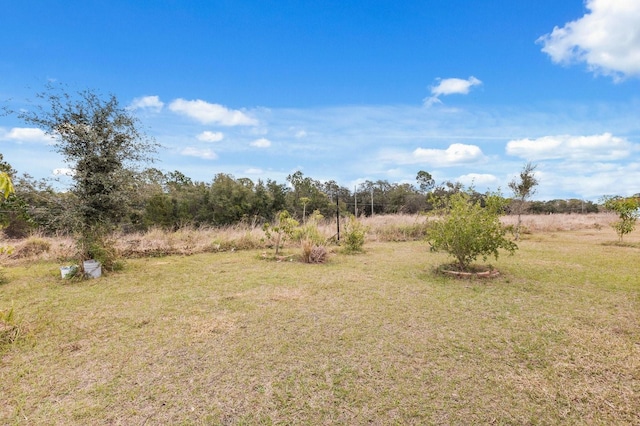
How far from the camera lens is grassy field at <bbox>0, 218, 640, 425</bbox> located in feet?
6.40

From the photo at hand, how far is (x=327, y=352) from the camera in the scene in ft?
8.90

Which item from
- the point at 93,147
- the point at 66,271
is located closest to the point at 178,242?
the point at 66,271

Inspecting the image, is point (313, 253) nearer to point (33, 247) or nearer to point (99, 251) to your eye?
point (99, 251)

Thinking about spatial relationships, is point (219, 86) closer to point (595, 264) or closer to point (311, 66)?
point (311, 66)

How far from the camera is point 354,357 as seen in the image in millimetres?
2621

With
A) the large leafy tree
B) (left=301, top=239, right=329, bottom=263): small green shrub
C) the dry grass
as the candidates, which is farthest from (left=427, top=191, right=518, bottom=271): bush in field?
the large leafy tree

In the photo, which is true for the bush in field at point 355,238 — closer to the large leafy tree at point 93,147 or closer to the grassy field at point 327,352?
the grassy field at point 327,352

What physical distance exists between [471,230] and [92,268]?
7.35 metres

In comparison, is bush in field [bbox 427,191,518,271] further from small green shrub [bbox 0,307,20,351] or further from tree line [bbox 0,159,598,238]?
small green shrub [bbox 0,307,20,351]

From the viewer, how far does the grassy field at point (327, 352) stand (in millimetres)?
1952

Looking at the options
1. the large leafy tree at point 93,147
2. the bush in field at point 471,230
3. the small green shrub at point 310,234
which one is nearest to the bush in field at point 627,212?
the bush in field at point 471,230

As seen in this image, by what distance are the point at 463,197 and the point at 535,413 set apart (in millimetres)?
4557

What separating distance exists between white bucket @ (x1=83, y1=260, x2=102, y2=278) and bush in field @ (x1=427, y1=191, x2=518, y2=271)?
6.75 meters

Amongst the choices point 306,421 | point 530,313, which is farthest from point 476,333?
point 306,421
